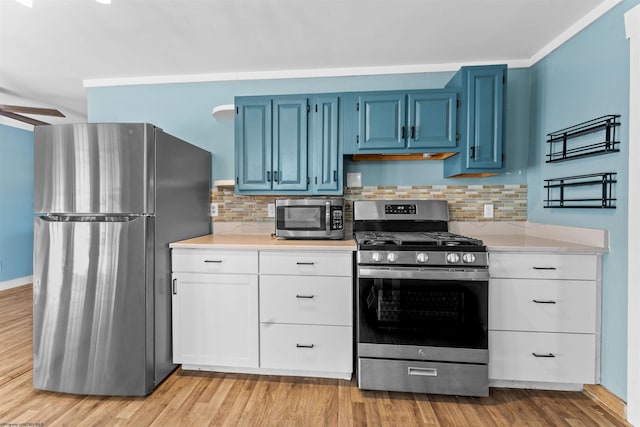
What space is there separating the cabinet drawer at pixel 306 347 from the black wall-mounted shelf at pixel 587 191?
1.72 metres

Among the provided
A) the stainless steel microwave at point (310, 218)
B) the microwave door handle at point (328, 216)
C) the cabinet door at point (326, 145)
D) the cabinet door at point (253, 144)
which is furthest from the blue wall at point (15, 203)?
the microwave door handle at point (328, 216)

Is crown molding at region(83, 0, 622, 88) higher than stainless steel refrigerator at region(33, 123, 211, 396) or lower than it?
higher

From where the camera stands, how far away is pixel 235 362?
2121 mm

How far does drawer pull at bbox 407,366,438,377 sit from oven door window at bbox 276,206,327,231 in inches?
42.9

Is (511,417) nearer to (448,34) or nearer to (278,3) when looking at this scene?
(448,34)

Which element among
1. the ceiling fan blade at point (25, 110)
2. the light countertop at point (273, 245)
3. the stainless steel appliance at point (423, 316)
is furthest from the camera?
the ceiling fan blade at point (25, 110)

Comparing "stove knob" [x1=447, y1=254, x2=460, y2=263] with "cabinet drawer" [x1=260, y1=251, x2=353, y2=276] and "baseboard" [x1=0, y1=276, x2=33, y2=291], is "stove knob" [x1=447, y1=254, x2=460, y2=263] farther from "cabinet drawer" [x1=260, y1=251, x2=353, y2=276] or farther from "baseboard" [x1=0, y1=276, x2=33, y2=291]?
"baseboard" [x1=0, y1=276, x2=33, y2=291]

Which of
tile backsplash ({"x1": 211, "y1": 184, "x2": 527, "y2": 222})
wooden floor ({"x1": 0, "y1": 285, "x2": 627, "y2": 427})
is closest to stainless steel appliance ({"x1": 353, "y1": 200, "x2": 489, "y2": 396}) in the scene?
wooden floor ({"x1": 0, "y1": 285, "x2": 627, "y2": 427})

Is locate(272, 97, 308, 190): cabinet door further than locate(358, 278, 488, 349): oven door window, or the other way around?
locate(272, 97, 308, 190): cabinet door

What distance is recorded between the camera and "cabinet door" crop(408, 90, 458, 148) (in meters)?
2.33

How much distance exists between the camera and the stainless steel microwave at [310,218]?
229 cm

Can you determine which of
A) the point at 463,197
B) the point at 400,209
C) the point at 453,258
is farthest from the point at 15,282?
the point at 463,197

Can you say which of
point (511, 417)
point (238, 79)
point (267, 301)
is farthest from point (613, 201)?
point (238, 79)

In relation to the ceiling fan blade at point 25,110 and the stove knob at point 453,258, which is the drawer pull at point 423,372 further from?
the ceiling fan blade at point 25,110
